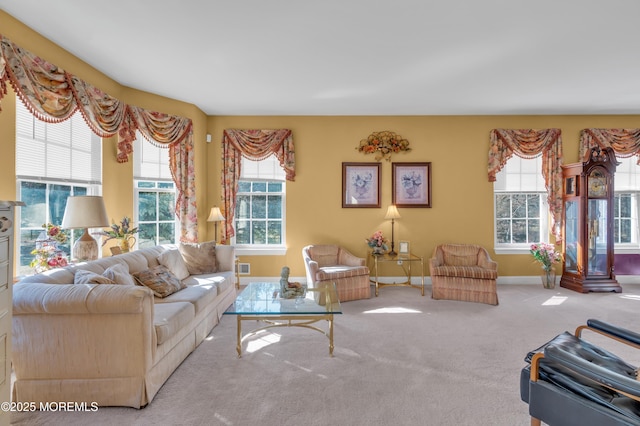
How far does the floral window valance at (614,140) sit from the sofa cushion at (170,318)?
6.51m

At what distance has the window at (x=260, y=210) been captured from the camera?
561 centimetres

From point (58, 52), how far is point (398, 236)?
16.8ft

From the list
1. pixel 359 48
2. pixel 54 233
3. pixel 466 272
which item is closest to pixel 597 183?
pixel 466 272

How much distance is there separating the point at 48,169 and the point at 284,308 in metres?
2.78

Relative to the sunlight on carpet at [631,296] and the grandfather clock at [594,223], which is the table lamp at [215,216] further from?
the sunlight on carpet at [631,296]

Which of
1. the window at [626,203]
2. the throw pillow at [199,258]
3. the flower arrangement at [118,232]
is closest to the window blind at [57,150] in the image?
the flower arrangement at [118,232]

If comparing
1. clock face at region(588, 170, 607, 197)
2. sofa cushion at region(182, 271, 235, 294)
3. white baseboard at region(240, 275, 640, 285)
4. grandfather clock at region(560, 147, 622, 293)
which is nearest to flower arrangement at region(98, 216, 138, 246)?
sofa cushion at region(182, 271, 235, 294)

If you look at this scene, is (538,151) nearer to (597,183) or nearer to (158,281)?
(597,183)

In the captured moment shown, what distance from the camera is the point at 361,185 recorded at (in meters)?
5.55

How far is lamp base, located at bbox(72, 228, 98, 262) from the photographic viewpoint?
3.08m

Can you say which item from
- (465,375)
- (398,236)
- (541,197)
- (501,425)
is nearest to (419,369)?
(465,375)

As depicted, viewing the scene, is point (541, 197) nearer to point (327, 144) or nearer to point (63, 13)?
point (327, 144)

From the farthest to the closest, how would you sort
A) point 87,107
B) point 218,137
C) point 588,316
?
point 218,137 → point 588,316 → point 87,107

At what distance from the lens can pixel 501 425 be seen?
2025 millimetres
